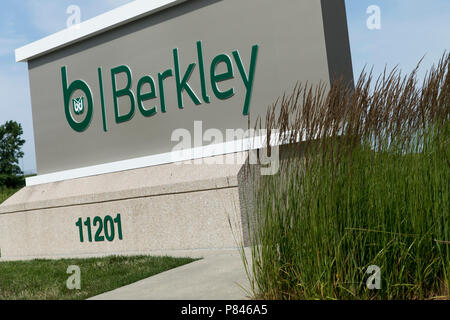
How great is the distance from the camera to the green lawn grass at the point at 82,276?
6391 mm

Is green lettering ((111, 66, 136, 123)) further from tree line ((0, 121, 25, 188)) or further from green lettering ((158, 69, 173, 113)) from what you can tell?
tree line ((0, 121, 25, 188))

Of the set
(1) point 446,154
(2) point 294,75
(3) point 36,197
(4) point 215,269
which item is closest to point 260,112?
(2) point 294,75

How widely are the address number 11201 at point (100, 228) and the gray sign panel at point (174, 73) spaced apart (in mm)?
1456

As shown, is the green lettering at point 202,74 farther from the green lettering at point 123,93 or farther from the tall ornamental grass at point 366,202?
the tall ornamental grass at point 366,202

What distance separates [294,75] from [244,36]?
3.96 ft

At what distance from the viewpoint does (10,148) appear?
126ft

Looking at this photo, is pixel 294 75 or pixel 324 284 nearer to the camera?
pixel 324 284

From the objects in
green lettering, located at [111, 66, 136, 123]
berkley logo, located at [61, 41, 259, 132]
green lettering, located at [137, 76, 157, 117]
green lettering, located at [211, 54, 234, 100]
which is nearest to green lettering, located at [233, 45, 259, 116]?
berkley logo, located at [61, 41, 259, 132]

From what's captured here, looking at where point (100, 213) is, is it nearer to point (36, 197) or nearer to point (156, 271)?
point (36, 197)

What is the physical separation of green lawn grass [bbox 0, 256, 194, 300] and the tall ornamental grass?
2.77 meters

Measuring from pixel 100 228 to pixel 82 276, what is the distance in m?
2.76

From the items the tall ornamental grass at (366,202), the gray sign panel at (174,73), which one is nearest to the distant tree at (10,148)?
the gray sign panel at (174,73)

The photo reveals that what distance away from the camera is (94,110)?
11180 millimetres

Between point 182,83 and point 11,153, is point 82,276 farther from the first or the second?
point 11,153
